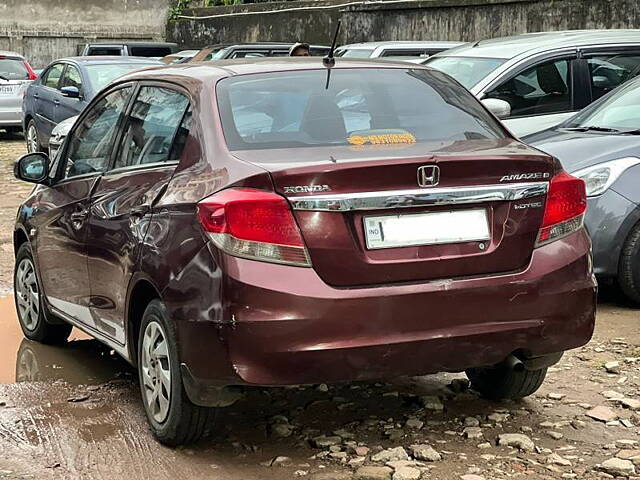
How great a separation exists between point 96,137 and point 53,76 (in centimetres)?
1115

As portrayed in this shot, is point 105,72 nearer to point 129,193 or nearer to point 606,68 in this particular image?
point 606,68

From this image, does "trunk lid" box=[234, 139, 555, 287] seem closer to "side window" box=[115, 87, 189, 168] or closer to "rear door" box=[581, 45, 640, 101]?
"side window" box=[115, 87, 189, 168]

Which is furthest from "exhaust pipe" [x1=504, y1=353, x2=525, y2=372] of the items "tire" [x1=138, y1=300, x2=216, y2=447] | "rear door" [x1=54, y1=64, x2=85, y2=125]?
"rear door" [x1=54, y1=64, x2=85, y2=125]

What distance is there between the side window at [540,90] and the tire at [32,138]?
895 centimetres

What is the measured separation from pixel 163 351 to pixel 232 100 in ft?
3.67

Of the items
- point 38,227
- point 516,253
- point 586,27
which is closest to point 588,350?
point 516,253

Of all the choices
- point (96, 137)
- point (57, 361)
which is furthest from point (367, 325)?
point (57, 361)

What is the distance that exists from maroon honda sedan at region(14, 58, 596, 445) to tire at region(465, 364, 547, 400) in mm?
10

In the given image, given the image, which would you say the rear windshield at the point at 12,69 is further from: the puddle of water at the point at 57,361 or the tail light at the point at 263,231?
the tail light at the point at 263,231

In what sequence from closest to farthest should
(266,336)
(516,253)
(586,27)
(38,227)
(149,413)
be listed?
(266,336), (516,253), (149,413), (38,227), (586,27)

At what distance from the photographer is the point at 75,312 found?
5.68 metres

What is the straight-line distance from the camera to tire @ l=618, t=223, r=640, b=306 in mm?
6891

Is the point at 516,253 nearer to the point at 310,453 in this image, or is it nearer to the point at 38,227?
the point at 310,453

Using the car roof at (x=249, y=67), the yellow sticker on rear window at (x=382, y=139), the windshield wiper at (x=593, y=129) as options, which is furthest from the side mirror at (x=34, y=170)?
the windshield wiper at (x=593, y=129)
